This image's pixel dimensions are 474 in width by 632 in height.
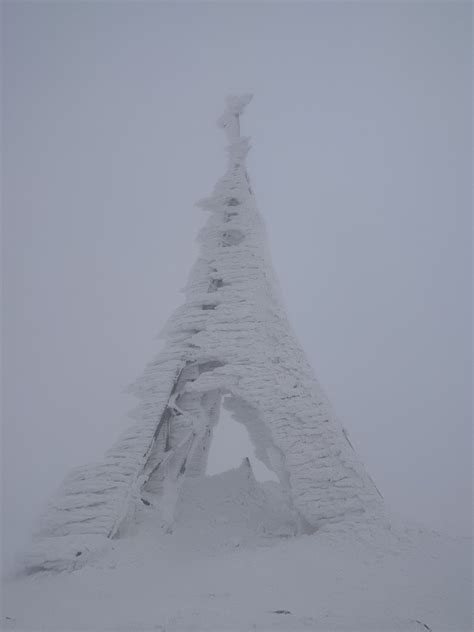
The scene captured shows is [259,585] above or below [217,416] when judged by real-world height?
below

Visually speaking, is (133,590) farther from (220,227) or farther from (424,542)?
(220,227)

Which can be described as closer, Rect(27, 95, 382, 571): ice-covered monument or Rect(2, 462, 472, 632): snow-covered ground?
Rect(2, 462, 472, 632): snow-covered ground

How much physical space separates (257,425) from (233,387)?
5.32ft

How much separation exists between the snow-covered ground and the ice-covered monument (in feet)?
1.48

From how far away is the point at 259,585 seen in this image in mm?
6039

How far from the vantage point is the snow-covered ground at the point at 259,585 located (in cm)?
521

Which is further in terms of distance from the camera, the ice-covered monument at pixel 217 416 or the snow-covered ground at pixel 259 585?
the ice-covered monument at pixel 217 416

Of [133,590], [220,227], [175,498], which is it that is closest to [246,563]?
[133,590]

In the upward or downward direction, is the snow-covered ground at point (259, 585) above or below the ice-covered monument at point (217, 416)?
below

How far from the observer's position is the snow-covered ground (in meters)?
5.21

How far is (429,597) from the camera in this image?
18.4 ft

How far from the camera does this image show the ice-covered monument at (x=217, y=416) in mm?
7508

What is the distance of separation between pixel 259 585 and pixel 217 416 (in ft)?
17.6

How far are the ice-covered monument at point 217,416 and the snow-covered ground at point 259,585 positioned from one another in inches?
17.8
